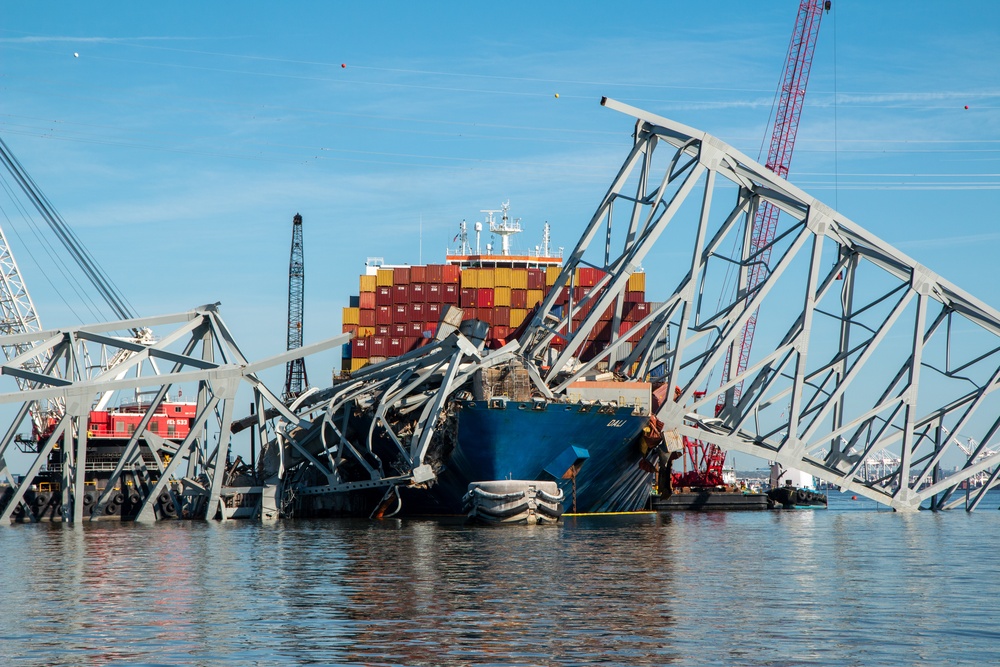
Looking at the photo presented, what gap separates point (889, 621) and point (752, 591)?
16.0 feet

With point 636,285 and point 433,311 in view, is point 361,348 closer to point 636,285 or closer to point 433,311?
point 433,311

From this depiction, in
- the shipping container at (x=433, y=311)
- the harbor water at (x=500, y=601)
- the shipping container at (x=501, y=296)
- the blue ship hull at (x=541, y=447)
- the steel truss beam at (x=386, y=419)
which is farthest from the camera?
the shipping container at (x=501, y=296)

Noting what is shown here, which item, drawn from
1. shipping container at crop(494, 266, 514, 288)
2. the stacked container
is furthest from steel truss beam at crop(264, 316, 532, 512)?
shipping container at crop(494, 266, 514, 288)

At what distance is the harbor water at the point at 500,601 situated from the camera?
18703mm

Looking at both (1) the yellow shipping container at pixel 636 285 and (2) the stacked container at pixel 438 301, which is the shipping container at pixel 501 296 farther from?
(1) the yellow shipping container at pixel 636 285

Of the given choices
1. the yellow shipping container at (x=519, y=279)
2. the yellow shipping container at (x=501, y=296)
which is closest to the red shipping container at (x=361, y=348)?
the yellow shipping container at (x=501, y=296)

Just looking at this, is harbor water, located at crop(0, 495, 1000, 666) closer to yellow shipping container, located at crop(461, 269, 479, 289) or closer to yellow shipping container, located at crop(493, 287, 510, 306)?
yellow shipping container, located at crop(493, 287, 510, 306)

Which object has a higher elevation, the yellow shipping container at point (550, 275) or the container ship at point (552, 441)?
the yellow shipping container at point (550, 275)

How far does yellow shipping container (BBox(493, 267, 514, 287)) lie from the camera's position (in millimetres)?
91375

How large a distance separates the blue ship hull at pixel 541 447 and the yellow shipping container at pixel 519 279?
1323 inches

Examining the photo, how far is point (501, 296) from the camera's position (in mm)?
91000

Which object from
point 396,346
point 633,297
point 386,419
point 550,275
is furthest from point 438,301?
point 386,419

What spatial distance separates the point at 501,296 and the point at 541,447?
129ft

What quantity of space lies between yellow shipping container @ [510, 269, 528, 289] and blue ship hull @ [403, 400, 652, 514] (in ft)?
110
